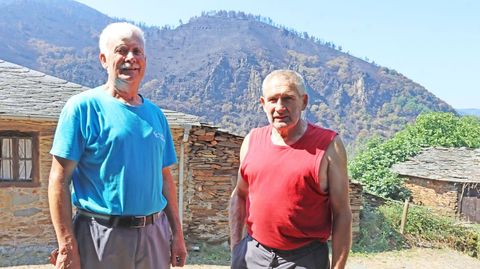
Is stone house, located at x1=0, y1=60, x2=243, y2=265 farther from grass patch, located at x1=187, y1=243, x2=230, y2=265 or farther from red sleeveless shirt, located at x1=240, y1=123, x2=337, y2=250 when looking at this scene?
red sleeveless shirt, located at x1=240, y1=123, x2=337, y2=250

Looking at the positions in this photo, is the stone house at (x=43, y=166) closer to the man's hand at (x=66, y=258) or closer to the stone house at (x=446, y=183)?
the man's hand at (x=66, y=258)

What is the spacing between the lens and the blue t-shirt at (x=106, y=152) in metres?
1.95

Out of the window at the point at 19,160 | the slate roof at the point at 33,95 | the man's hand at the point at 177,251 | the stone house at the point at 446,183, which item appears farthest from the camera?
the stone house at the point at 446,183

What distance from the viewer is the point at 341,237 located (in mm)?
2166

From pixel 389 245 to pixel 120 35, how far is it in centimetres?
909

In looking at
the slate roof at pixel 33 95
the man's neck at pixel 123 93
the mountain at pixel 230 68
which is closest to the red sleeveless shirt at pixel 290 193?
the man's neck at pixel 123 93

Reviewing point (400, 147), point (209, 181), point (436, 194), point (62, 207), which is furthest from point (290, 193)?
point (400, 147)

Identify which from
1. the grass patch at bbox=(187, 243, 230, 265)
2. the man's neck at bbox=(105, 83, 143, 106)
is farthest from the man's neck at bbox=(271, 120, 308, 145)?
the grass patch at bbox=(187, 243, 230, 265)

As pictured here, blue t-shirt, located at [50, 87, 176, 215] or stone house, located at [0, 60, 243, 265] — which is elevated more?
blue t-shirt, located at [50, 87, 176, 215]

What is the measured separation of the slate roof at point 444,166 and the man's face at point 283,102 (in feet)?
50.1

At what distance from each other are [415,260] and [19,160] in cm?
764

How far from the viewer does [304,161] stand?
2.12 meters

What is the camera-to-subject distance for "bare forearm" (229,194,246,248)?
249 centimetres

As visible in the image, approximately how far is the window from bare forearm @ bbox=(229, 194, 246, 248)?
5437 millimetres
